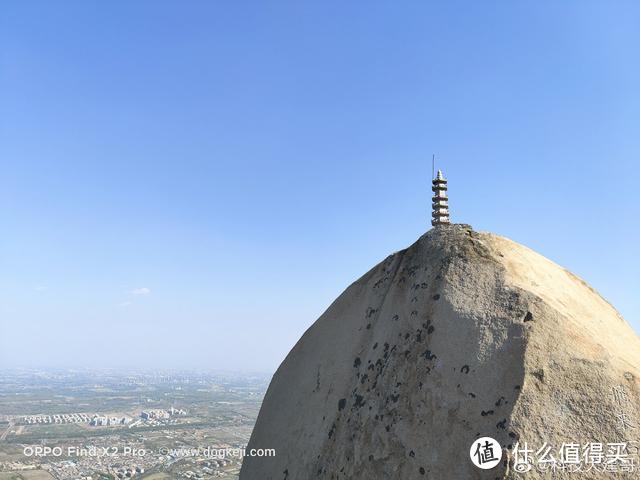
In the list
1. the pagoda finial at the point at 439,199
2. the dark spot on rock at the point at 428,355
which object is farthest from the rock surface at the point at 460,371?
the pagoda finial at the point at 439,199

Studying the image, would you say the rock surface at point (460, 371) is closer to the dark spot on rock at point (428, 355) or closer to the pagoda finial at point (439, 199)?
the dark spot on rock at point (428, 355)

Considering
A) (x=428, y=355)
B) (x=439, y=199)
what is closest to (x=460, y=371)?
(x=428, y=355)

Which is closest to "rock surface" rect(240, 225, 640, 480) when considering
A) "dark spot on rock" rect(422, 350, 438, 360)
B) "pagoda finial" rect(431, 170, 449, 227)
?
"dark spot on rock" rect(422, 350, 438, 360)

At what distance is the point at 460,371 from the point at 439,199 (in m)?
11.6

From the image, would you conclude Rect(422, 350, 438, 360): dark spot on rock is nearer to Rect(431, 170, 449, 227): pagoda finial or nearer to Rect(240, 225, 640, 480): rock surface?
Rect(240, 225, 640, 480): rock surface

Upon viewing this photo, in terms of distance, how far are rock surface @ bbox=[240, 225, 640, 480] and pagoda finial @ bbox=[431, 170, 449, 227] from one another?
30.9ft

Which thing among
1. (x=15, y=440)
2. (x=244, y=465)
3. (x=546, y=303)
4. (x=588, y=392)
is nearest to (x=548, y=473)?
(x=588, y=392)

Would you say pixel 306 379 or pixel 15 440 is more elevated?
pixel 306 379

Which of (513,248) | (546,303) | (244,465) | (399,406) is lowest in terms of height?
(244,465)

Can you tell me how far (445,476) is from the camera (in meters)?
3.73

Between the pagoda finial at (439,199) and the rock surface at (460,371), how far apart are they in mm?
9414

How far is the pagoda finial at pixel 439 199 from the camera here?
15.1 meters

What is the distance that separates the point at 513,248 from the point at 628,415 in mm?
1946

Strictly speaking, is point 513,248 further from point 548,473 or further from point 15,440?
point 15,440
